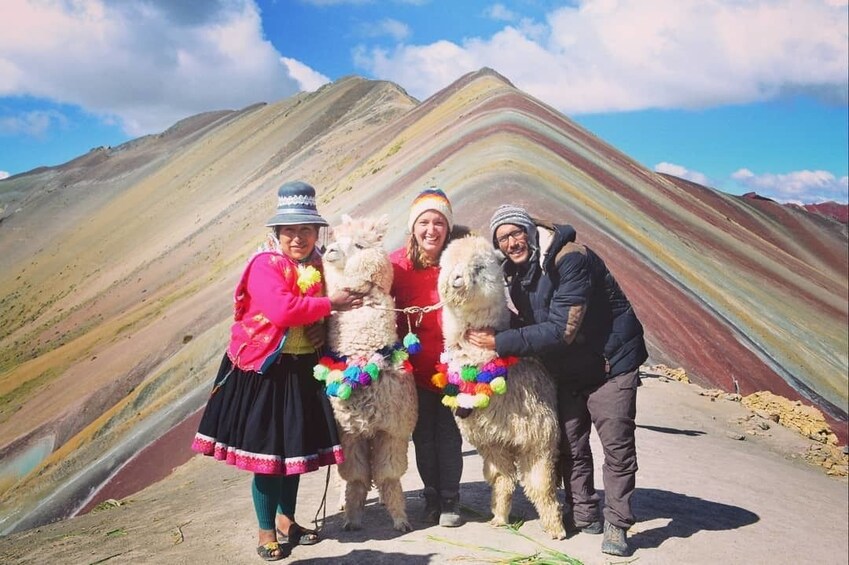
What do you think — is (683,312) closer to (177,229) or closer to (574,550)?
(574,550)

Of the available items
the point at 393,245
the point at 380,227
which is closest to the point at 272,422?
the point at 380,227

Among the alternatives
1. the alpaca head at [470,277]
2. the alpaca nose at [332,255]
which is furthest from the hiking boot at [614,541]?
the alpaca nose at [332,255]

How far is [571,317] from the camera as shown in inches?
158

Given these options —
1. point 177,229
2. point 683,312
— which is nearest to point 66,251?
point 177,229

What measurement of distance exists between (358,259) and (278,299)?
550 millimetres

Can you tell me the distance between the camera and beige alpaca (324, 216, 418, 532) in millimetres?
4094

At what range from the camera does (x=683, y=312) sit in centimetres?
1270

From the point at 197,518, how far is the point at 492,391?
2614 millimetres

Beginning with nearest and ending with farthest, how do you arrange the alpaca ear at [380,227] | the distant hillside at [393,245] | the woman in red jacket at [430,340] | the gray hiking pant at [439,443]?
the alpaca ear at [380,227] < the woman in red jacket at [430,340] < the gray hiking pant at [439,443] < the distant hillside at [393,245]

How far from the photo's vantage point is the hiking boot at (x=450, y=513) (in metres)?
4.43

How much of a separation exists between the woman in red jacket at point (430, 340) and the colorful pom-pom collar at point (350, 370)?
34 cm

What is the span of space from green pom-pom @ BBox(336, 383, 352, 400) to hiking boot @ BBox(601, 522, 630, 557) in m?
1.77

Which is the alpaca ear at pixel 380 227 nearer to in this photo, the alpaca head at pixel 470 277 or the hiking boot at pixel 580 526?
the alpaca head at pixel 470 277

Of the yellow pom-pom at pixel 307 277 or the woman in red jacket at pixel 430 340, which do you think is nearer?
the yellow pom-pom at pixel 307 277
